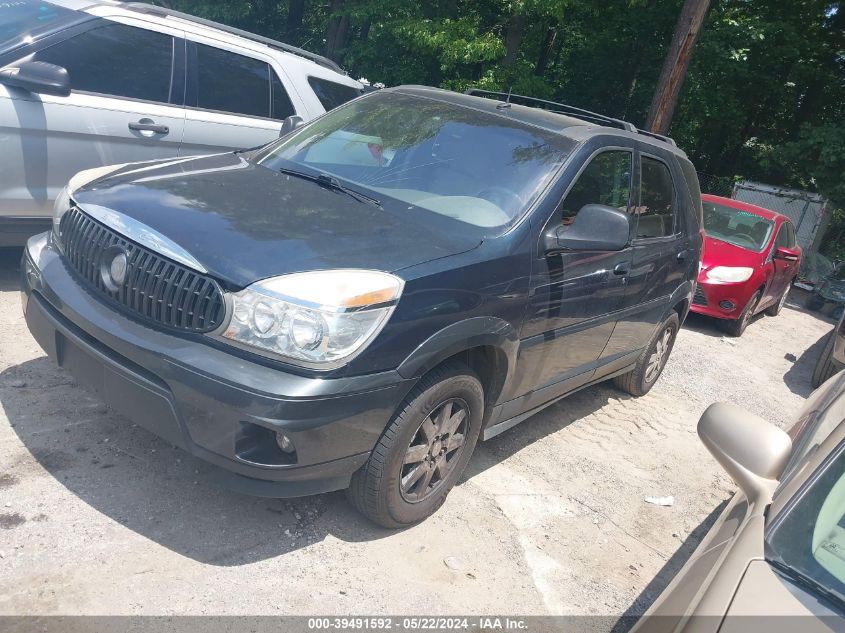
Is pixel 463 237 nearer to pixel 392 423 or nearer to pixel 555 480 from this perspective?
pixel 392 423

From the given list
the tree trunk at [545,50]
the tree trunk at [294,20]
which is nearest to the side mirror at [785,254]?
the tree trunk at [545,50]

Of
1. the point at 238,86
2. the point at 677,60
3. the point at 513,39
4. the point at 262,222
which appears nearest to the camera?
the point at 262,222

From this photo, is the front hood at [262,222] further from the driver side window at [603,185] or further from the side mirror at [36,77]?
the side mirror at [36,77]

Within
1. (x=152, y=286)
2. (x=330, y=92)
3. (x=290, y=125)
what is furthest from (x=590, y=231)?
(x=330, y=92)

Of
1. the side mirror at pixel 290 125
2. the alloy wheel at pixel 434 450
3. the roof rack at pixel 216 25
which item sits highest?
the roof rack at pixel 216 25

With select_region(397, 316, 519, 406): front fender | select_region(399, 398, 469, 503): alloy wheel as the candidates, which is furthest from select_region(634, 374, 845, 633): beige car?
select_region(399, 398, 469, 503): alloy wheel

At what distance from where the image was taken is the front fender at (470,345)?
3.06m

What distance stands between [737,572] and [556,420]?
11.0 feet

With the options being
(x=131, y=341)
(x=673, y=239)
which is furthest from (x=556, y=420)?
(x=131, y=341)

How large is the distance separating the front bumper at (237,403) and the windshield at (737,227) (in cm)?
800

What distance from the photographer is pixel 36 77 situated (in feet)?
15.6

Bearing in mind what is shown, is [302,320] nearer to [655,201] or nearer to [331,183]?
[331,183]

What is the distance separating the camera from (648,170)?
4918 mm

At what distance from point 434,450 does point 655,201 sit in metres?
2.58
